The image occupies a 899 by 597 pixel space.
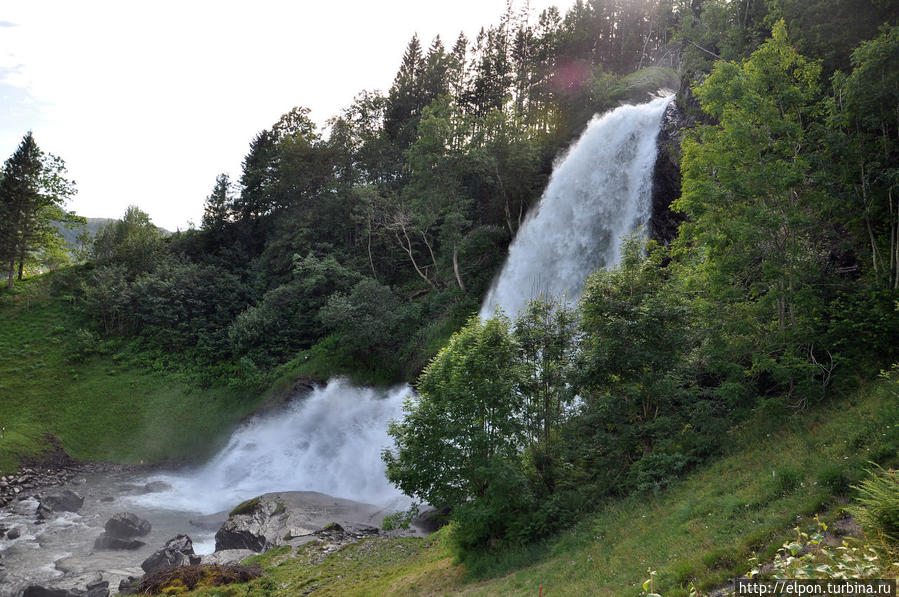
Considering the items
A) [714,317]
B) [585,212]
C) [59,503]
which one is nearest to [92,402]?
[59,503]

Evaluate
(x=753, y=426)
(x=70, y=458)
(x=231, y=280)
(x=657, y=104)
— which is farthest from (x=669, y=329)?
(x=231, y=280)

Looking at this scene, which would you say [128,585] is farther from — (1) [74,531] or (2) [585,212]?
(2) [585,212]

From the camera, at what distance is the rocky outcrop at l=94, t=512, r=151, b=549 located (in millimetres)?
21438

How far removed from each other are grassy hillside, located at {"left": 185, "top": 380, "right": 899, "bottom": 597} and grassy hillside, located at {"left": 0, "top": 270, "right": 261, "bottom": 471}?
22290mm

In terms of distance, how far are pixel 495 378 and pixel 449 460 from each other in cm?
266

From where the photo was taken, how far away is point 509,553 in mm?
12898

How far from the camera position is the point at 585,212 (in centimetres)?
2773

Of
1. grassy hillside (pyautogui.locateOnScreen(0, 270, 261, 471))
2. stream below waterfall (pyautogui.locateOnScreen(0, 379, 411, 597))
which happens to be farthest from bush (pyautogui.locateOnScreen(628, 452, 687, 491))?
grassy hillside (pyautogui.locateOnScreen(0, 270, 261, 471))

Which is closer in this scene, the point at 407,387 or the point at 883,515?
the point at 883,515

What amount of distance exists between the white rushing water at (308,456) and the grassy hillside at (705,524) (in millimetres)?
11705

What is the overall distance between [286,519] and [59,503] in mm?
13360

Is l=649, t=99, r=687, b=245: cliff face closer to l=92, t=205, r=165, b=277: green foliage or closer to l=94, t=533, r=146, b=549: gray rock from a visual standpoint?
l=94, t=533, r=146, b=549: gray rock

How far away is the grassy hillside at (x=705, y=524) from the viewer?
24.6 feet

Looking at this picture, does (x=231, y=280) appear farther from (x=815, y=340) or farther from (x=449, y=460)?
(x=815, y=340)
